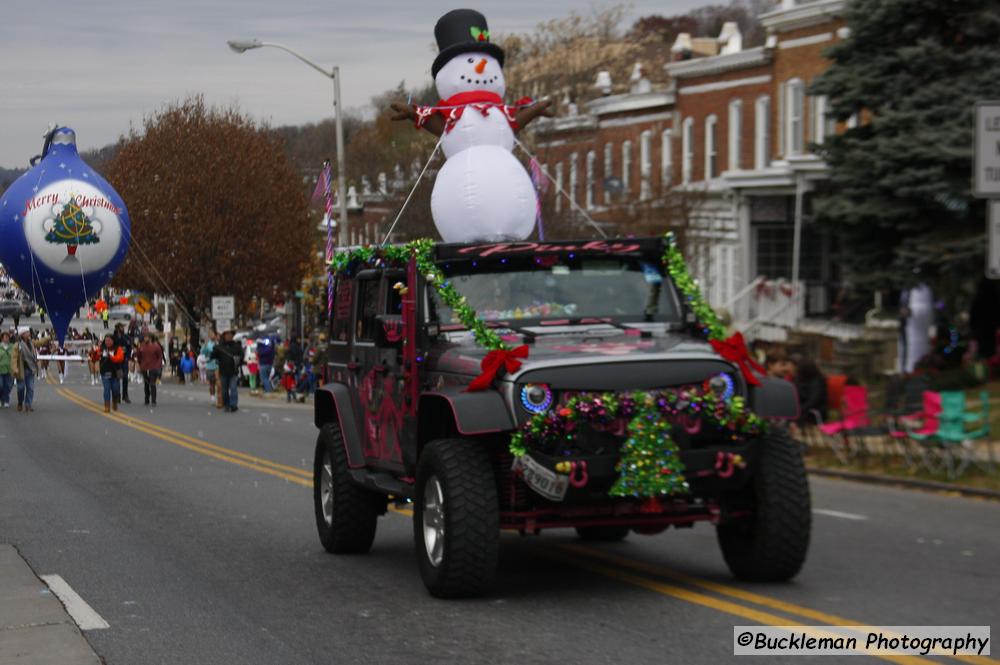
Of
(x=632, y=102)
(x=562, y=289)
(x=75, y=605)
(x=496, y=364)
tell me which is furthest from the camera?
(x=632, y=102)

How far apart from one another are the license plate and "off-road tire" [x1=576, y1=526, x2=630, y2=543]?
10.2 feet

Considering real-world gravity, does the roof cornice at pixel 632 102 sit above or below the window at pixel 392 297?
above

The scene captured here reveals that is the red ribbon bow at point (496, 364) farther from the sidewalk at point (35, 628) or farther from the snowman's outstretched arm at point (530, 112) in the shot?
the snowman's outstretched arm at point (530, 112)

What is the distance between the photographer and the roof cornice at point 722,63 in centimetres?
4106

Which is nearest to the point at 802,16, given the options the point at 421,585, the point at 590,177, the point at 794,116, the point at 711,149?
the point at 794,116

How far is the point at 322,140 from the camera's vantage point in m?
101

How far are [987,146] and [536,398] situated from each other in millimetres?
7853

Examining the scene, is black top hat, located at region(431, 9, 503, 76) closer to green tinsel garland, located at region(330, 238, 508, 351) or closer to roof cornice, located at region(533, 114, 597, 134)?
green tinsel garland, located at region(330, 238, 508, 351)

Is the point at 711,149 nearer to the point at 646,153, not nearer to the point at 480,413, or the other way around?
the point at 646,153

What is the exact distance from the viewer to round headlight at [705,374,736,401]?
948cm

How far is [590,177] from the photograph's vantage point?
4831 centimetres

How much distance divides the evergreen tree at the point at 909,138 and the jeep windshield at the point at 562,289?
42.8ft

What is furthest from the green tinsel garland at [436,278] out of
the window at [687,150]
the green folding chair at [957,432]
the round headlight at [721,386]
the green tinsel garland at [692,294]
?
the window at [687,150]

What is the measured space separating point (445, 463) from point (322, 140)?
93.2m
